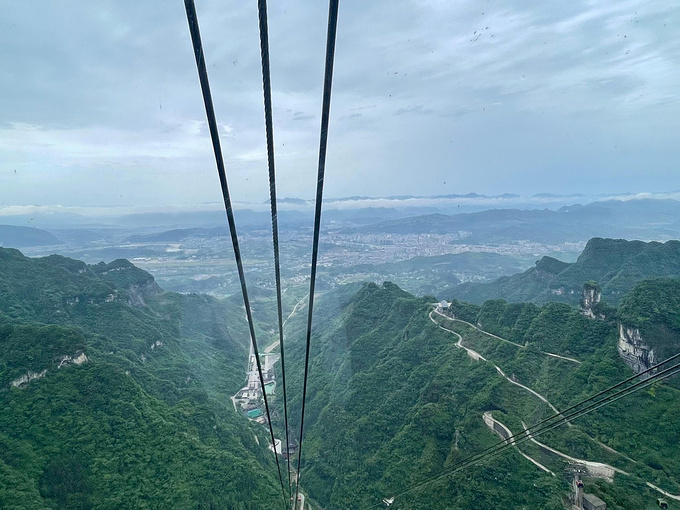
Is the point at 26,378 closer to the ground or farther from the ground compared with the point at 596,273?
farther from the ground

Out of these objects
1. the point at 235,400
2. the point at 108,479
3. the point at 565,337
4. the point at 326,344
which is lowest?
the point at 235,400

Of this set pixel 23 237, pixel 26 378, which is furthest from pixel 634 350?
pixel 23 237

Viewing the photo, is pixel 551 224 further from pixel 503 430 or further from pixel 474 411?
pixel 503 430

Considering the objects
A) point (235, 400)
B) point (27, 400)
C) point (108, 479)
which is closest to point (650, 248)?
point (235, 400)

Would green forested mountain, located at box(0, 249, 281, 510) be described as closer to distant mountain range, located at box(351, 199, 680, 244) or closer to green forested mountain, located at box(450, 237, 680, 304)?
Answer: green forested mountain, located at box(450, 237, 680, 304)

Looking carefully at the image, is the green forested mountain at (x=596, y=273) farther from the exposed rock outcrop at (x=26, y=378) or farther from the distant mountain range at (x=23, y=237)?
the distant mountain range at (x=23, y=237)

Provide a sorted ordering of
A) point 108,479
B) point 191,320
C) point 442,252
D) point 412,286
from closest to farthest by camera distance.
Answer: point 108,479 → point 191,320 → point 412,286 → point 442,252

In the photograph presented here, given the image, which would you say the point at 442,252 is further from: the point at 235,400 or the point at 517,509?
the point at 517,509
